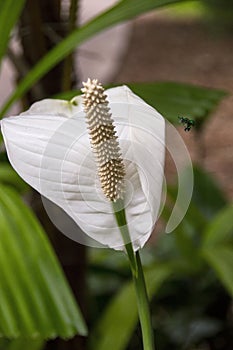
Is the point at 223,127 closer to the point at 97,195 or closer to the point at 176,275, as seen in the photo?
the point at 176,275

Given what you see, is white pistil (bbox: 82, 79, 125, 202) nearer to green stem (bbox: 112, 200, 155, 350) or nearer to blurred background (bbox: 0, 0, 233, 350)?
green stem (bbox: 112, 200, 155, 350)

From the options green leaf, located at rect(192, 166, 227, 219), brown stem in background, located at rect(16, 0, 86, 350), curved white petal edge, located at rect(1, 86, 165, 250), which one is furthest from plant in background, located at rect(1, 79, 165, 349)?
green leaf, located at rect(192, 166, 227, 219)

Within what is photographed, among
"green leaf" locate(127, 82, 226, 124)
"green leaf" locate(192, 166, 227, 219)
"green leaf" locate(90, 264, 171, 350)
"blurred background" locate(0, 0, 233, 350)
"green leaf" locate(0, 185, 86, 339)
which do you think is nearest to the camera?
"green leaf" locate(0, 185, 86, 339)

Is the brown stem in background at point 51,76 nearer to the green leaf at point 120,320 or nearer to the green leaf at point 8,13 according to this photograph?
the green leaf at point 120,320

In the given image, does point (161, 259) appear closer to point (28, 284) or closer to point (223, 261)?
point (223, 261)

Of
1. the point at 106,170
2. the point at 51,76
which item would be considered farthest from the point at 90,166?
the point at 51,76
